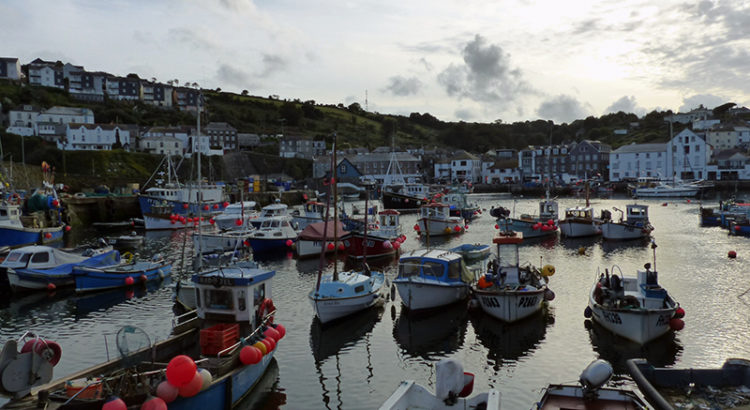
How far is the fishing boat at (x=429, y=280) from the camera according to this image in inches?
922

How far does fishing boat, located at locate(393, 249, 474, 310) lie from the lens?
23.4m

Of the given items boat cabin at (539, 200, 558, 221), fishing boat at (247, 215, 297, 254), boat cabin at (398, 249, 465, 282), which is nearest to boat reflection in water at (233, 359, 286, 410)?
boat cabin at (398, 249, 465, 282)

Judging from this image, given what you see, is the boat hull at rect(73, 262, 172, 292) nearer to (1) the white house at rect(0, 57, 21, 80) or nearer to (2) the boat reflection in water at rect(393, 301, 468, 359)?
(2) the boat reflection in water at rect(393, 301, 468, 359)

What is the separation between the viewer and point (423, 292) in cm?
2344

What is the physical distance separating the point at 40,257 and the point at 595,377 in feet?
97.0

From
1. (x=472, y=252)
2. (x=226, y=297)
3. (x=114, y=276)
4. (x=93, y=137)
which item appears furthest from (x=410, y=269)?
(x=93, y=137)

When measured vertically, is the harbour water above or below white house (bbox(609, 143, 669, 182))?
below

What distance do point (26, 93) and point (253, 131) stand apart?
188 feet

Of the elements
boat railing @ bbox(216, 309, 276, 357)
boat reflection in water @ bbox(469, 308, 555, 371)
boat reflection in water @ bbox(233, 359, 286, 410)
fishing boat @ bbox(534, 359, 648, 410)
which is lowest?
boat reflection in water @ bbox(233, 359, 286, 410)

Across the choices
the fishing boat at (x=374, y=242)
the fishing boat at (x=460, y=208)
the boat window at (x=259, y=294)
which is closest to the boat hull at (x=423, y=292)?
the boat window at (x=259, y=294)

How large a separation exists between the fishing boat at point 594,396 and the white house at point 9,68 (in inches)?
6026

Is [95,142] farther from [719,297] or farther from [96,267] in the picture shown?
[719,297]

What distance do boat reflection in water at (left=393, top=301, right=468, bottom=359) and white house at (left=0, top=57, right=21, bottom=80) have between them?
471ft

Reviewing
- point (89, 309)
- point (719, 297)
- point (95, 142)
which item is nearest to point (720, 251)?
point (719, 297)
